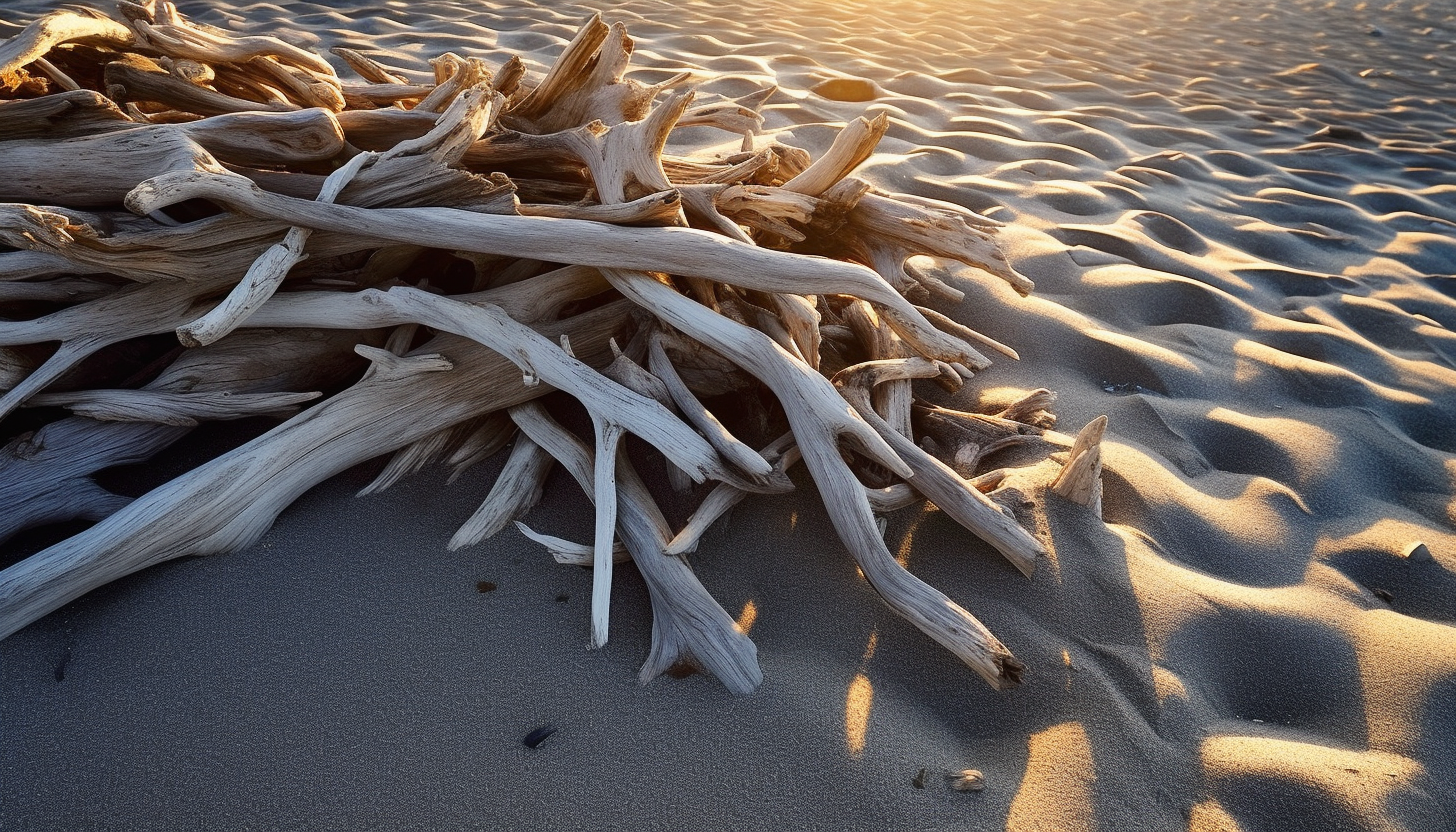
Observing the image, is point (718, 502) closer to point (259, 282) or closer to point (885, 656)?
point (885, 656)

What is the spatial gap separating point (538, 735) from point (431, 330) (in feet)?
3.35

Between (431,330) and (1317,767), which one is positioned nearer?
(1317,767)

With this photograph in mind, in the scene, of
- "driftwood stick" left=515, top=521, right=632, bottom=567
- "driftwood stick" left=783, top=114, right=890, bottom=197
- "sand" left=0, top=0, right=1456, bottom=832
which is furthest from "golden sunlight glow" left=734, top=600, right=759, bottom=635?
"driftwood stick" left=783, top=114, right=890, bottom=197

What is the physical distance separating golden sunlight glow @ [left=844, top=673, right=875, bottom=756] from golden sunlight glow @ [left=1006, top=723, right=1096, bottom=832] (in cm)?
26

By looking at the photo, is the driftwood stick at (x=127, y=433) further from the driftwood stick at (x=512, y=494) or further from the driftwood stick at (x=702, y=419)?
the driftwood stick at (x=702, y=419)

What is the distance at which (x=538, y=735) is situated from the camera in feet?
4.42

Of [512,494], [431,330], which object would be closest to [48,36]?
[431,330]

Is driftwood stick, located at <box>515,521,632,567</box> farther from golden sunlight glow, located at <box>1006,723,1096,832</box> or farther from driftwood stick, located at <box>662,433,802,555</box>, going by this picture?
golden sunlight glow, located at <box>1006,723,1096,832</box>

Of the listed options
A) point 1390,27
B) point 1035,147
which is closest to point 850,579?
point 1035,147

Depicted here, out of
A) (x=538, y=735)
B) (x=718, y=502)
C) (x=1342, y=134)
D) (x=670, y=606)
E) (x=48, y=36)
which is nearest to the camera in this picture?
(x=538, y=735)

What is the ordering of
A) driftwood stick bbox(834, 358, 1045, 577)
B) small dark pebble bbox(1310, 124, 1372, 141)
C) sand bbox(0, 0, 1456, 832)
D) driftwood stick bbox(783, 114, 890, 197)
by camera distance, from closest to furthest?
sand bbox(0, 0, 1456, 832) → driftwood stick bbox(834, 358, 1045, 577) → driftwood stick bbox(783, 114, 890, 197) → small dark pebble bbox(1310, 124, 1372, 141)

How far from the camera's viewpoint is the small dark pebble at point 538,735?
134 centimetres

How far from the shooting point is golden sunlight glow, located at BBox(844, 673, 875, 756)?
1369 millimetres

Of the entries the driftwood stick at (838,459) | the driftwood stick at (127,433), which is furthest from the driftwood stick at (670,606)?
the driftwood stick at (127,433)
